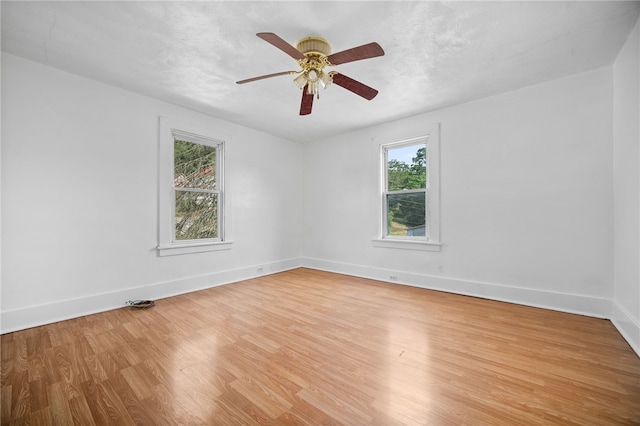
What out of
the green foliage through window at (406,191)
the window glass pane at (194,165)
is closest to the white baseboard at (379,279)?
the green foliage through window at (406,191)

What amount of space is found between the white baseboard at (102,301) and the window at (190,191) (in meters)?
0.46

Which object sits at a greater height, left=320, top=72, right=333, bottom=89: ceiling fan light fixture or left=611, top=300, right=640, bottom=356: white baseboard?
left=320, top=72, right=333, bottom=89: ceiling fan light fixture

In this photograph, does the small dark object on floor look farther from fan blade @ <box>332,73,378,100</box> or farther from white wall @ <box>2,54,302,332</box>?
fan blade @ <box>332,73,378,100</box>

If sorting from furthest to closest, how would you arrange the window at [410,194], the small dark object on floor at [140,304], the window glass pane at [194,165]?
the window at [410,194] → the window glass pane at [194,165] → the small dark object on floor at [140,304]

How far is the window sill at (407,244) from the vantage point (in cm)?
384

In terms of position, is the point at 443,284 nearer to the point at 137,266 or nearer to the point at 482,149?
the point at 482,149

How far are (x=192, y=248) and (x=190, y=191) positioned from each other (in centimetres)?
86

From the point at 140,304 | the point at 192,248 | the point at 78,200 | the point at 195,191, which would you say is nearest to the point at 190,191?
the point at 195,191

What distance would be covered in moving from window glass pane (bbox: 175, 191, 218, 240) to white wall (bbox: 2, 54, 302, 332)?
346 mm

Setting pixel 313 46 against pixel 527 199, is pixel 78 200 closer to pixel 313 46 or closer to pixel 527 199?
pixel 313 46

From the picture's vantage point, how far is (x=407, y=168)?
4.23m

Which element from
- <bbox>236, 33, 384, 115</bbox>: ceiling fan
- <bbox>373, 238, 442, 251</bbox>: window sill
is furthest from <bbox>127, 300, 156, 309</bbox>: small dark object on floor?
<bbox>373, 238, 442, 251</bbox>: window sill

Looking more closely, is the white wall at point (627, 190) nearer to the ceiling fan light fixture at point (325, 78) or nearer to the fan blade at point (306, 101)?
the ceiling fan light fixture at point (325, 78)

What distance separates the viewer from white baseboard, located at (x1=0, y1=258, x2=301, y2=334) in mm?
2469
